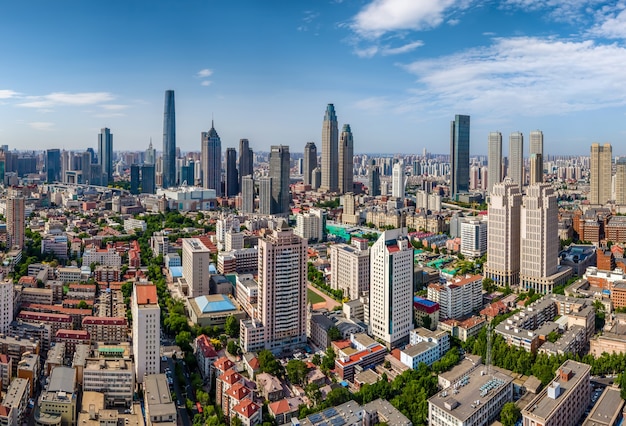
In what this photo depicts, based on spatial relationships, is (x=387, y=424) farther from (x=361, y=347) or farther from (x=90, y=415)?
(x=90, y=415)

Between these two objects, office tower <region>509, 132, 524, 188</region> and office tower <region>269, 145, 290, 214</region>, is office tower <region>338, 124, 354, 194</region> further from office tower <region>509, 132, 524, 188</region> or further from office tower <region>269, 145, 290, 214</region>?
office tower <region>509, 132, 524, 188</region>

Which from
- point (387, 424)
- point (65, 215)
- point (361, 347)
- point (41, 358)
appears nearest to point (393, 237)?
point (361, 347)

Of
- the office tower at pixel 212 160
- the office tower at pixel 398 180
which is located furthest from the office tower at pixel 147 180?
the office tower at pixel 398 180

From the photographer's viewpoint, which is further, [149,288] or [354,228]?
[354,228]

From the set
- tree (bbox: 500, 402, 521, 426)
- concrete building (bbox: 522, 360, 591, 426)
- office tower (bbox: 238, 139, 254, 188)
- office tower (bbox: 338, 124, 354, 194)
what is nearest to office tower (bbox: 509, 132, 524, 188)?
office tower (bbox: 338, 124, 354, 194)

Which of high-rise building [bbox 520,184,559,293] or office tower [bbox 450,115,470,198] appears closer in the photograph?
high-rise building [bbox 520,184,559,293]

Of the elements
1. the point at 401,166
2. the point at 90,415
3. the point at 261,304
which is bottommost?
the point at 90,415
